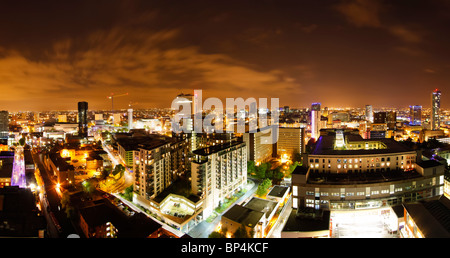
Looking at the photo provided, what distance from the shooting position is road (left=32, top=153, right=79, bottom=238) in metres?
5.79

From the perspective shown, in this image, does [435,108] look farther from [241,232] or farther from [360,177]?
[241,232]

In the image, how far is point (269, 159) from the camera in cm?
1368

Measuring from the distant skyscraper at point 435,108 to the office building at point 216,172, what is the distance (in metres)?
22.9

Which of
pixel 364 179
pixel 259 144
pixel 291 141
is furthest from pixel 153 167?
pixel 291 141

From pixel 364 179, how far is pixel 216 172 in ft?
13.2

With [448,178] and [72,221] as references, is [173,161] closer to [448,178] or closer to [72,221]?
[72,221]

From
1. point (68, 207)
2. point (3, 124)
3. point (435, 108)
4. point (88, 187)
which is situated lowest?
point (68, 207)

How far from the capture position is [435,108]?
74.6 feet

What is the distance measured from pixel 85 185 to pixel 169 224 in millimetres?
3667

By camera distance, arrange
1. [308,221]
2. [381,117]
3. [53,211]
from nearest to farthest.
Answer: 1. [308,221]
2. [53,211]
3. [381,117]

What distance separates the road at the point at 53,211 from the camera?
5.79m

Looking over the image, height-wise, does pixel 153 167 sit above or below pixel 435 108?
below

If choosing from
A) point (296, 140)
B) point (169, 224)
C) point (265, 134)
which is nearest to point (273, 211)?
point (169, 224)

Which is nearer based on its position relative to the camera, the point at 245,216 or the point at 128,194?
the point at 245,216
